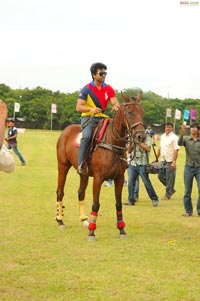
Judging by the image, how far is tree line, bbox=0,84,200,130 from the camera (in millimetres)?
108625

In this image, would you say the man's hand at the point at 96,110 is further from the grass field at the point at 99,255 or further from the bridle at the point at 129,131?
the grass field at the point at 99,255

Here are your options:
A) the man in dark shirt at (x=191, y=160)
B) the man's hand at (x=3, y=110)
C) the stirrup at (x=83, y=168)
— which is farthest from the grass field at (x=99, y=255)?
the man's hand at (x=3, y=110)

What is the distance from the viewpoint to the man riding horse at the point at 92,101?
9.63 m

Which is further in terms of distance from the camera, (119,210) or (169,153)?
(169,153)

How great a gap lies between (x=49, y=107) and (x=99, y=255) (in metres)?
102

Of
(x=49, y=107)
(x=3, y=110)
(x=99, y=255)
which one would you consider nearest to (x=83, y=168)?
(x=99, y=255)

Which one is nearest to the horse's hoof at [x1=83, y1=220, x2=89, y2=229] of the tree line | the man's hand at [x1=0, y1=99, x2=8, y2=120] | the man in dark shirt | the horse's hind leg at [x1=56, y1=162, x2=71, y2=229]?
the horse's hind leg at [x1=56, y1=162, x2=71, y2=229]

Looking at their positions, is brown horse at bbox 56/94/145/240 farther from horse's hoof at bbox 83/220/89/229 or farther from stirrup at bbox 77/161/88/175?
horse's hoof at bbox 83/220/89/229

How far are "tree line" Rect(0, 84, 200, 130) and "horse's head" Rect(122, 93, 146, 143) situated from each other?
9139cm

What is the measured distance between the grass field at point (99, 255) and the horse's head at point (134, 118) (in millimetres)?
1864

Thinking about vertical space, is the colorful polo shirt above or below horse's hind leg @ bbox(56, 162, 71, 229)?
above

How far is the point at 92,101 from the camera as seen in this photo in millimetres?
9703

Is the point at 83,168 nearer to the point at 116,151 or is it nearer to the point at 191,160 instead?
the point at 116,151

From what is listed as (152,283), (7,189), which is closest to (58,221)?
(152,283)
